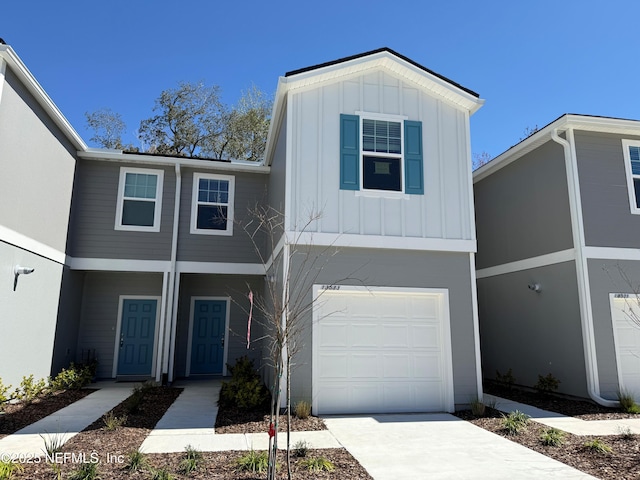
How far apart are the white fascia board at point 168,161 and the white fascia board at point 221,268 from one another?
8.13ft

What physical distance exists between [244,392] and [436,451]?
3538 mm

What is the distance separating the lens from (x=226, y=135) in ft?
73.9

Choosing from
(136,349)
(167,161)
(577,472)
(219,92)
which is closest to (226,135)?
(219,92)

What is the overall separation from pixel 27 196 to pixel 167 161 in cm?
359

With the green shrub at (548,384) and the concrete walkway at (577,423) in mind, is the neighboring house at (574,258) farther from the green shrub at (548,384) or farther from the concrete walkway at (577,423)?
the concrete walkway at (577,423)

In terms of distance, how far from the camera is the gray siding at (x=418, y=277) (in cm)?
785

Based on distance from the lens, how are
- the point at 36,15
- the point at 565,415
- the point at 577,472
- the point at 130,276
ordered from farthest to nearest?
the point at 130,276
the point at 36,15
the point at 565,415
the point at 577,472

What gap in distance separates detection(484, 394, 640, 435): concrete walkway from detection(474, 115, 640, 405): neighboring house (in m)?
1.19

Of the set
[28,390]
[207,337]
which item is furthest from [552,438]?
[28,390]

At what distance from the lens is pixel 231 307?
12.2m

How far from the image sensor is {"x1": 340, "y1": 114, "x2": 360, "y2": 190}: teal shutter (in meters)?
8.22

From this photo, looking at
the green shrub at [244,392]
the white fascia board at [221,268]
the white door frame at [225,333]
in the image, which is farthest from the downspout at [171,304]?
the green shrub at [244,392]

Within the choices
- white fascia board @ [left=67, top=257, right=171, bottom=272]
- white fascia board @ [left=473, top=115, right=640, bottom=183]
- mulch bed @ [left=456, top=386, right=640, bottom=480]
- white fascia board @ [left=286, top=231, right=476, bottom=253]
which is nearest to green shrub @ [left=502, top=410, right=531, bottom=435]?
mulch bed @ [left=456, top=386, right=640, bottom=480]

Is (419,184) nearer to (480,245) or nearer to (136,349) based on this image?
(480,245)
